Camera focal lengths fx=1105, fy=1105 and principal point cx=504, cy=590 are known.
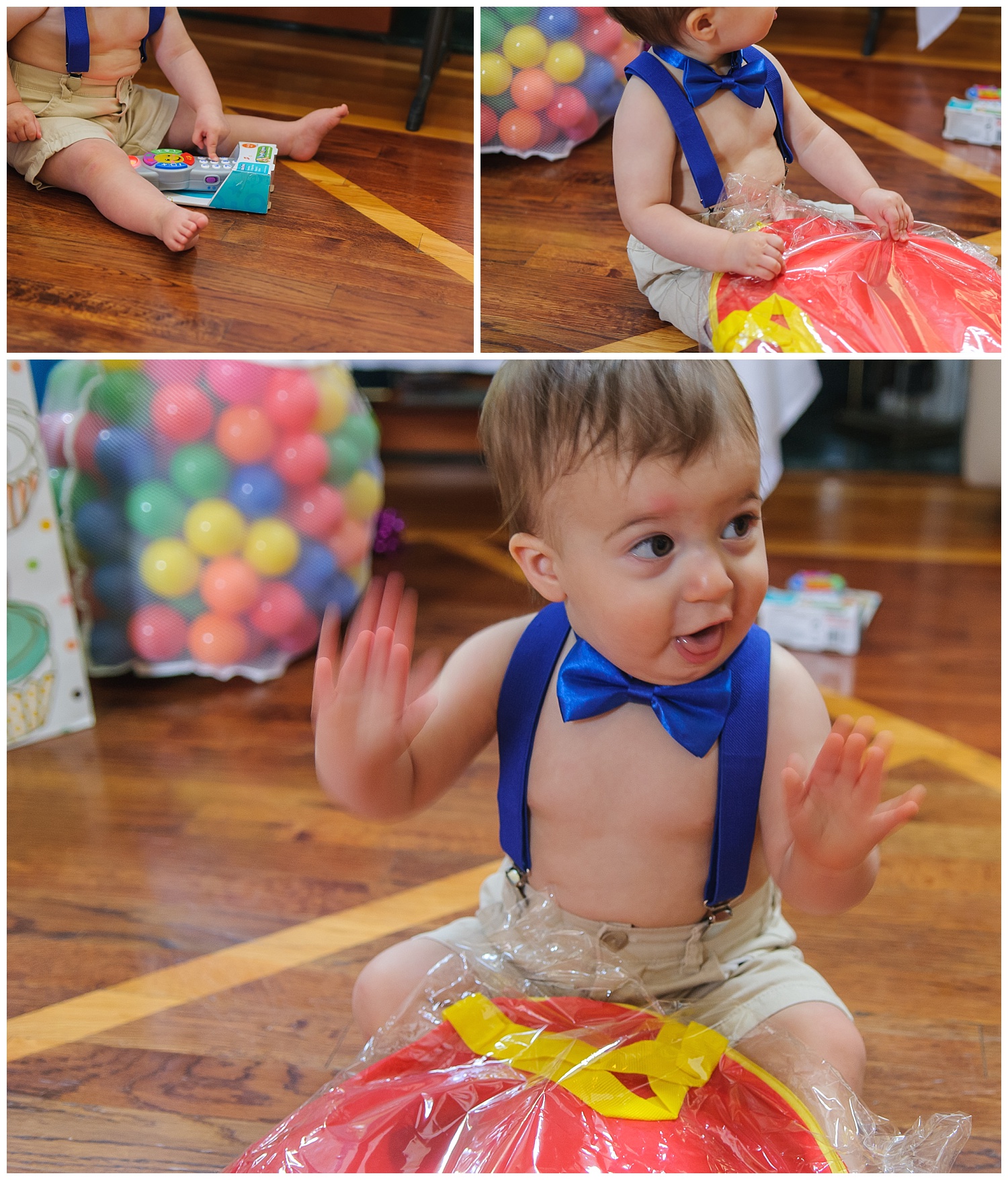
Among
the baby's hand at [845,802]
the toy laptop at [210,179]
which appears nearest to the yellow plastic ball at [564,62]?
the toy laptop at [210,179]

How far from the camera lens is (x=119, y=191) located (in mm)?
1046

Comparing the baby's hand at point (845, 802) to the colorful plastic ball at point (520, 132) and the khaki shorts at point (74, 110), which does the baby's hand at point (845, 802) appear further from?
the khaki shorts at point (74, 110)

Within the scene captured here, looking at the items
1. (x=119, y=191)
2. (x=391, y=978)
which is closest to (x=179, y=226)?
(x=119, y=191)

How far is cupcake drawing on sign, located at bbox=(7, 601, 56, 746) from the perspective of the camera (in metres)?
1.25

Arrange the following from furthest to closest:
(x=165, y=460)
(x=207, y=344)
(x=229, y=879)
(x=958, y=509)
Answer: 1. (x=958, y=509)
2. (x=165, y=460)
3. (x=229, y=879)
4. (x=207, y=344)

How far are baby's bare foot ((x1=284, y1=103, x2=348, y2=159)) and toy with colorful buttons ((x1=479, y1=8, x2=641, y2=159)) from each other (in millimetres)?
152

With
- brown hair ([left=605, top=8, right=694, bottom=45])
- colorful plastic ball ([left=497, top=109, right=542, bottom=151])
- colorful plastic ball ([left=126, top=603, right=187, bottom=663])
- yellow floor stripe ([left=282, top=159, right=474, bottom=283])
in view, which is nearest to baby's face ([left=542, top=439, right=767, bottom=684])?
brown hair ([left=605, top=8, right=694, bottom=45])

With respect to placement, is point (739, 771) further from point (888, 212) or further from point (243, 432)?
point (243, 432)

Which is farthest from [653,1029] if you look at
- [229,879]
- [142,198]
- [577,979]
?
[142,198]

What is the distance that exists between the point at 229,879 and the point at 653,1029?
52 centimetres

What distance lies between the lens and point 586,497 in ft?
2.12

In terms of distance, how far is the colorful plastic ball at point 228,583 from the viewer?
1.38 meters

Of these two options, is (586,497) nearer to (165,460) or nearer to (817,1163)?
(817,1163)

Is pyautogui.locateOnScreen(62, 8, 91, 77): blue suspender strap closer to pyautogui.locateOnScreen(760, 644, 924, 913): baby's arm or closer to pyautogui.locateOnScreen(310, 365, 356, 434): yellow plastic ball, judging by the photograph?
pyautogui.locateOnScreen(310, 365, 356, 434): yellow plastic ball
